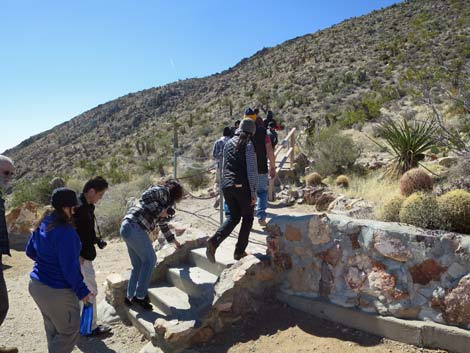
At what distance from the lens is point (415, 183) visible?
18.2 feet

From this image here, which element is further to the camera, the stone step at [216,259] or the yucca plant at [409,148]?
the yucca plant at [409,148]

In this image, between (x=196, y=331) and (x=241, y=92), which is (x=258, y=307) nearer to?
(x=196, y=331)

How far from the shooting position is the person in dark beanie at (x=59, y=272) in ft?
11.4

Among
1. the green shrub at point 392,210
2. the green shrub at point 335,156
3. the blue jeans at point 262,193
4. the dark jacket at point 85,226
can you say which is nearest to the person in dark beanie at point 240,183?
the dark jacket at point 85,226

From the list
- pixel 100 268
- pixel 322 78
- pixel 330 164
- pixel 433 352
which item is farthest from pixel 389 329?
pixel 322 78

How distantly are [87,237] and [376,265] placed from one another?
3103 millimetres

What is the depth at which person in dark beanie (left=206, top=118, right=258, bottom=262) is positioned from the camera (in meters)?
5.00

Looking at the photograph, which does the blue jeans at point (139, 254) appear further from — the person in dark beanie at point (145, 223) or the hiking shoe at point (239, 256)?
the hiking shoe at point (239, 256)

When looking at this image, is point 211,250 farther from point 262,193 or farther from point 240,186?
point 262,193

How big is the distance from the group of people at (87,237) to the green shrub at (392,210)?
1.46 m

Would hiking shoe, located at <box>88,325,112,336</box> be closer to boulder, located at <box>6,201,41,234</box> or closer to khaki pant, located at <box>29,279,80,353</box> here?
khaki pant, located at <box>29,279,80,353</box>

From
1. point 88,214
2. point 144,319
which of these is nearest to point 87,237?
point 88,214

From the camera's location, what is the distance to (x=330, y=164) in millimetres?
11969

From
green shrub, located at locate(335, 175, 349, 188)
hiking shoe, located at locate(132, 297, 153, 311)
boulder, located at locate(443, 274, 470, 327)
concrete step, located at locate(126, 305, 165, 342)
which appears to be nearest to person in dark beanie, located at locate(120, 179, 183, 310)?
hiking shoe, located at locate(132, 297, 153, 311)
